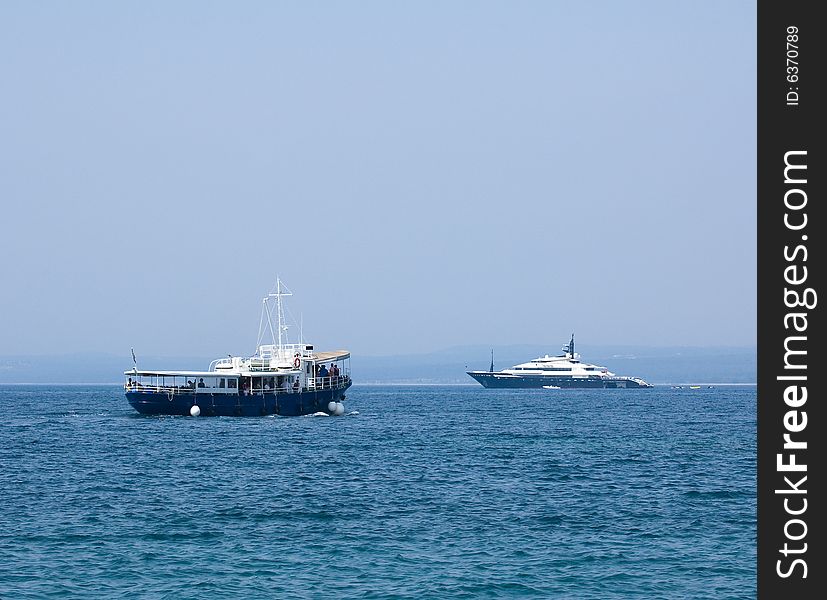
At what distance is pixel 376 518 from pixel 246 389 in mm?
64878

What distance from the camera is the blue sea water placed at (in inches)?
1172

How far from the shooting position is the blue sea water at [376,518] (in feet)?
97.7

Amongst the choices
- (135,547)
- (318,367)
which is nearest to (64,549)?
(135,547)

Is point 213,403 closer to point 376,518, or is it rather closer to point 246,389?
point 246,389

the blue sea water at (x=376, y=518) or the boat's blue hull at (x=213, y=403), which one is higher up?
the boat's blue hull at (x=213, y=403)

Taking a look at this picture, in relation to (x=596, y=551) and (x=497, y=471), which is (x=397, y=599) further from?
(x=497, y=471)

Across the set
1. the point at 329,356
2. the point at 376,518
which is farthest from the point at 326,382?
the point at 376,518

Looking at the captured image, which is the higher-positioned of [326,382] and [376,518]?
[326,382]

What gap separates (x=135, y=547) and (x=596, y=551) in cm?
1473

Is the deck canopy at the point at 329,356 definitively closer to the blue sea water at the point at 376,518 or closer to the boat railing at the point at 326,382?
the boat railing at the point at 326,382

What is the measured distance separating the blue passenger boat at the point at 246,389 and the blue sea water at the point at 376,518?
21331mm

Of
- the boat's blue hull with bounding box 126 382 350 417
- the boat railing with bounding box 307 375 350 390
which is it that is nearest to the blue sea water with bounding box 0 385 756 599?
the boat's blue hull with bounding box 126 382 350 417

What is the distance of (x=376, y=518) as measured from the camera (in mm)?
40125

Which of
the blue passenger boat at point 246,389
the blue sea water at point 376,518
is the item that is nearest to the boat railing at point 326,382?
the blue passenger boat at point 246,389
